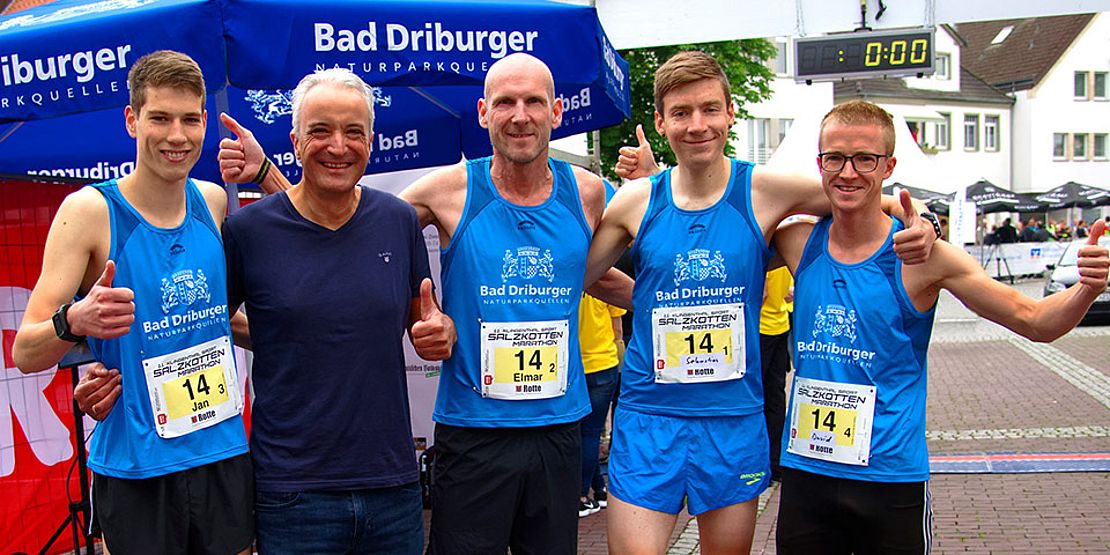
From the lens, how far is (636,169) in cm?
419

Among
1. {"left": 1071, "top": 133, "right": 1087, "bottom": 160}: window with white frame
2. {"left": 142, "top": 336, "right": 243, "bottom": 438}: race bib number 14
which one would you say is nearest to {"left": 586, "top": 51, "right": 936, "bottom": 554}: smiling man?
{"left": 142, "top": 336, "right": 243, "bottom": 438}: race bib number 14

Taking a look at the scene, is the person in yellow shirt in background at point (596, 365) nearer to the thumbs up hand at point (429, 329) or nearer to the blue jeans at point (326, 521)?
the thumbs up hand at point (429, 329)

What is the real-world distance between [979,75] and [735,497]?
2073 inches

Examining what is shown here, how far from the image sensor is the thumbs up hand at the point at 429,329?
2.84 meters

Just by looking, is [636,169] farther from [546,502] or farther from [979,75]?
[979,75]

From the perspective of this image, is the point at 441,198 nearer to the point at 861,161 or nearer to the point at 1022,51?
the point at 861,161

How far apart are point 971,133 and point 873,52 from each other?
4085cm

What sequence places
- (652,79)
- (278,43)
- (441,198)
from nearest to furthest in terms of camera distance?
(441,198)
(278,43)
(652,79)

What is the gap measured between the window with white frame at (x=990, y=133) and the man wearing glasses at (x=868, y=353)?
154 ft

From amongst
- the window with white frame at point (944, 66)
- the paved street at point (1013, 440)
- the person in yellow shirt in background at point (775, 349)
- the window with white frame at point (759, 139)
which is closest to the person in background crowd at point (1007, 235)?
the window with white frame at point (759, 139)

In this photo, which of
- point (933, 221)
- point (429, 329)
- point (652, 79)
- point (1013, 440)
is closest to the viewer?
point (429, 329)

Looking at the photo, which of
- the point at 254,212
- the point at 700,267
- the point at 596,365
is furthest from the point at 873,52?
the point at 254,212

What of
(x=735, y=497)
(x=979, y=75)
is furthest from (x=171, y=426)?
(x=979, y=75)

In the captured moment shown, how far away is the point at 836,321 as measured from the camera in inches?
120
